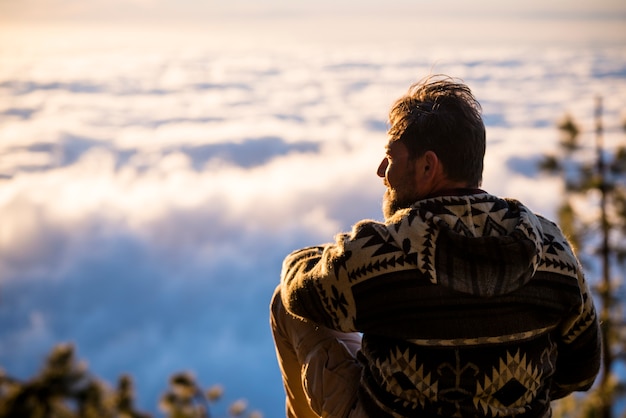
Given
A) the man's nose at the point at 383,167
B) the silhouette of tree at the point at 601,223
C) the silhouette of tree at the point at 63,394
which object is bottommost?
the silhouette of tree at the point at 63,394

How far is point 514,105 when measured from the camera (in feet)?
547

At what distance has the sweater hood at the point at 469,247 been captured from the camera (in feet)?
7.45

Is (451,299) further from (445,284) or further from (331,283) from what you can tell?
(331,283)

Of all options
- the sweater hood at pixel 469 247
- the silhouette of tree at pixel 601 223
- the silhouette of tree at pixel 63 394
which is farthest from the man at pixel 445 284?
the silhouette of tree at pixel 601 223

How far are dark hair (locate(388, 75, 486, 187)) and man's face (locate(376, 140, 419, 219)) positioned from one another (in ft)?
0.10

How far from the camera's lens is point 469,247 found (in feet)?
7.43

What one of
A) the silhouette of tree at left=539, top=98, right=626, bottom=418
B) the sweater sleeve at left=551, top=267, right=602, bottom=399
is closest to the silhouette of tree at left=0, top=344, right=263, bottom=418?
the sweater sleeve at left=551, top=267, right=602, bottom=399

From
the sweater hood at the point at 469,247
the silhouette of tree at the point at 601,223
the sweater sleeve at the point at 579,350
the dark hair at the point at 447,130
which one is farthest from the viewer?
the silhouette of tree at the point at 601,223

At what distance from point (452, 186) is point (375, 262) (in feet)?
1.25

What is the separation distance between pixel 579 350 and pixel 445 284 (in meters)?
0.78

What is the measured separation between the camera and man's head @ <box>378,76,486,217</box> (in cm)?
243

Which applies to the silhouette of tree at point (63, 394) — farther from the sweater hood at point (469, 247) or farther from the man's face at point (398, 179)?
the sweater hood at point (469, 247)

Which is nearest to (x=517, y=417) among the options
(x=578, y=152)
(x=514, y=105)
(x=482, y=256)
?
(x=482, y=256)

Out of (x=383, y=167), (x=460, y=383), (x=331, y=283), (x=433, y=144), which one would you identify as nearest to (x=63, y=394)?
(x=331, y=283)
